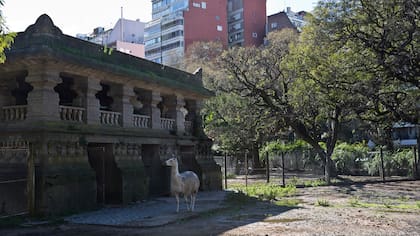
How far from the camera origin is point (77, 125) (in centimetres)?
1423

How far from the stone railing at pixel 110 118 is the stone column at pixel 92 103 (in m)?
0.51

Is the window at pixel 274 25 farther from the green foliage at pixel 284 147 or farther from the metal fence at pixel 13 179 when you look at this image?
the metal fence at pixel 13 179

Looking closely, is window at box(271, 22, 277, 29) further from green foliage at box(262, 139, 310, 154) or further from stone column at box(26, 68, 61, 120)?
stone column at box(26, 68, 61, 120)

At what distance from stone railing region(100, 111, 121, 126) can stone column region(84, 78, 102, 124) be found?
0.51m

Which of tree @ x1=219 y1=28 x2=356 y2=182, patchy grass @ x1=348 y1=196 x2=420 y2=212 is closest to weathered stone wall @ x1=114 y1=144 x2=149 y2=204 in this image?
patchy grass @ x1=348 y1=196 x2=420 y2=212

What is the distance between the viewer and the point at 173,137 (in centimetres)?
1978

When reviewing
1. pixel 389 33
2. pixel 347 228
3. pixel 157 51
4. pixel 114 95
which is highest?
pixel 157 51

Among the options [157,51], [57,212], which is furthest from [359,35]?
[157,51]

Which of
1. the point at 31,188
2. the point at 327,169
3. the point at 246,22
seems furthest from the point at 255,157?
the point at 246,22

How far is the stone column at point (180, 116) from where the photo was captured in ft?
67.6

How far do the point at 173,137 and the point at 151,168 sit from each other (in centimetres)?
184

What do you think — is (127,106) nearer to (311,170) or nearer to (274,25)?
(311,170)

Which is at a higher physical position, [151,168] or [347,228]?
[151,168]

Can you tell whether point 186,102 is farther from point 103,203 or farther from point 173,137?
point 103,203
